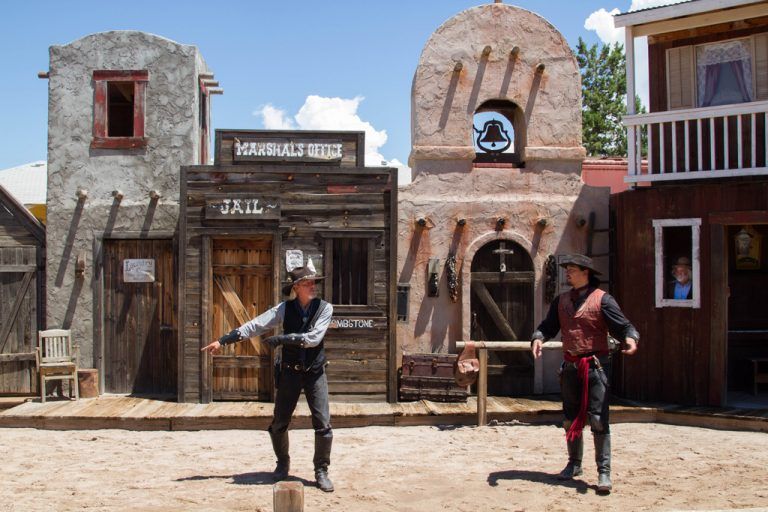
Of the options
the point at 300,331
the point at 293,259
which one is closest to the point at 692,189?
the point at 293,259

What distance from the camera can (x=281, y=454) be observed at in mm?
7352

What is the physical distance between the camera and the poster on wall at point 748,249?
13039 mm

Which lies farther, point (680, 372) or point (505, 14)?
point (505, 14)

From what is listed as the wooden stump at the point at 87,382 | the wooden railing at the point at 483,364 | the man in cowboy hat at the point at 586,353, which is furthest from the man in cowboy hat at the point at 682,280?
the wooden stump at the point at 87,382

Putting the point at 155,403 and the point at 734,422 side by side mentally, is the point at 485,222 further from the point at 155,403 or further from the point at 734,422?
the point at 155,403

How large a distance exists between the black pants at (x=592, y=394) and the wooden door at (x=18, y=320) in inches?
325

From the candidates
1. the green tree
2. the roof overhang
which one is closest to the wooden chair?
the roof overhang

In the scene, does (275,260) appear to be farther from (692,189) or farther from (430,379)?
(692,189)

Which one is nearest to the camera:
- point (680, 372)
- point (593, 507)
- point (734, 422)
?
point (593, 507)

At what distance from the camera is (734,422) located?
9984 mm

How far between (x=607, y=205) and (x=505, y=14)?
10.9 ft

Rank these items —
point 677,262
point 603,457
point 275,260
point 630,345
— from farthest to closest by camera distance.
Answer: point 275,260 → point 677,262 → point 603,457 → point 630,345

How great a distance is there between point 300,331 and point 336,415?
3526mm

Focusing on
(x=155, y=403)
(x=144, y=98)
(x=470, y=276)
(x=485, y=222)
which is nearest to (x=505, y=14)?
(x=485, y=222)
